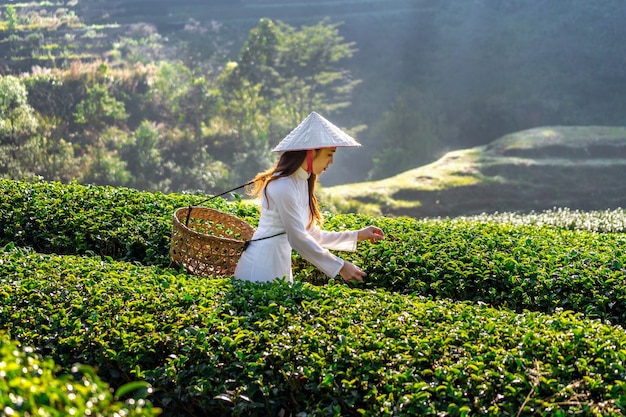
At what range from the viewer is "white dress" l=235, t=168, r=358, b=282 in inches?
166

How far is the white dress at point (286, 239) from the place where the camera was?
421 centimetres

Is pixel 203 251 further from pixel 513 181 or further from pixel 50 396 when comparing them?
pixel 513 181

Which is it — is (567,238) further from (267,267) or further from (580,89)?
(580,89)

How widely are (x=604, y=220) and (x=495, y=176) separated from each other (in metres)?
10.1

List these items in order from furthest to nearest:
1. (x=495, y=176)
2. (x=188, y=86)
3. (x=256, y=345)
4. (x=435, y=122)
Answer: (x=435, y=122) → (x=188, y=86) → (x=495, y=176) → (x=256, y=345)

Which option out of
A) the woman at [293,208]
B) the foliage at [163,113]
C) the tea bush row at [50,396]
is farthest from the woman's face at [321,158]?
the foliage at [163,113]

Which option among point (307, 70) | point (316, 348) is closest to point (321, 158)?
point (316, 348)

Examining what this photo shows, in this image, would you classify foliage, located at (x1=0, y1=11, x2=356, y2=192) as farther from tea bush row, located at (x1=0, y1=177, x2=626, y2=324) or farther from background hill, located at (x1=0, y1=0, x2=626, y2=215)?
tea bush row, located at (x1=0, y1=177, x2=626, y2=324)

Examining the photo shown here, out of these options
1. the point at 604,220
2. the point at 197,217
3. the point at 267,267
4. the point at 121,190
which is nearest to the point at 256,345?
the point at 267,267

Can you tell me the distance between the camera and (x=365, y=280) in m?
4.86

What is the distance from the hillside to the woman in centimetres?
1419

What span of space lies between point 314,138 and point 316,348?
137cm

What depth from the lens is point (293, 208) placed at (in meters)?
4.20

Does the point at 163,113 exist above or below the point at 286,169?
below
